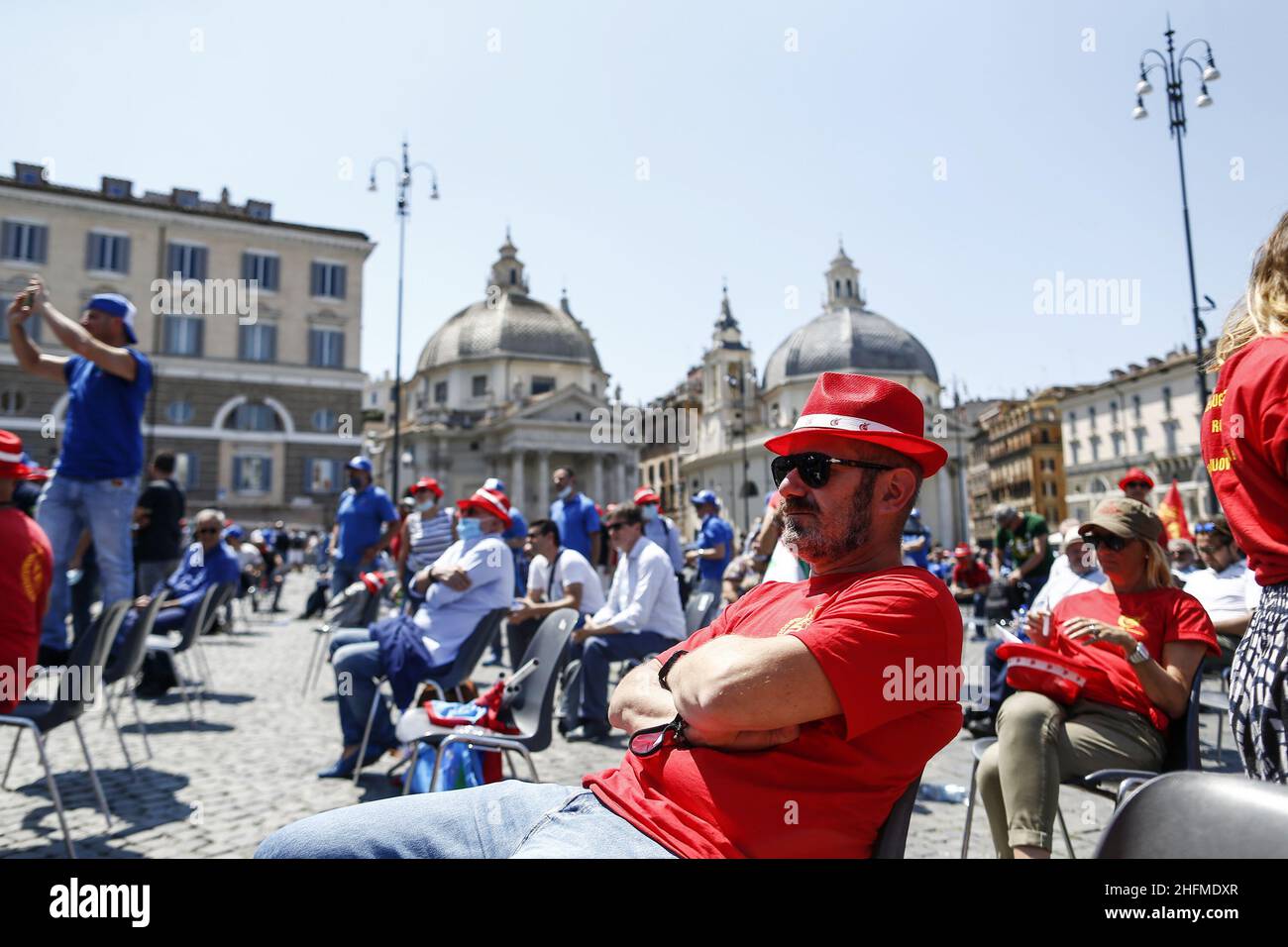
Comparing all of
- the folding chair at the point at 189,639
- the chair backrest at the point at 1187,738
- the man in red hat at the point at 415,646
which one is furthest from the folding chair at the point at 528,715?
the folding chair at the point at 189,639

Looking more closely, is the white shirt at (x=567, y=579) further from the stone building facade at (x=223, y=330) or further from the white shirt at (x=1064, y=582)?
the stone building facade at (x=223, y=330)

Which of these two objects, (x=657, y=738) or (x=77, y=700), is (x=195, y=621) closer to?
(x=77, y=700)

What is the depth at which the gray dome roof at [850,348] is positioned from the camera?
73188 mm

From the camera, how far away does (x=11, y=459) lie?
3.79 metres

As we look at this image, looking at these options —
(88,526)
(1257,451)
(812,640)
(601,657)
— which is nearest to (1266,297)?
(1257,451)

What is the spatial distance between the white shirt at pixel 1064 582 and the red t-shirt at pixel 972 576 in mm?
9288

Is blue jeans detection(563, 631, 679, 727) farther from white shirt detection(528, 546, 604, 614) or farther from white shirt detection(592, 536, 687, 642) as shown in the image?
white shirt detection(528, 546, 604, 614)

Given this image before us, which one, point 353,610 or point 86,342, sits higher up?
point 86,342

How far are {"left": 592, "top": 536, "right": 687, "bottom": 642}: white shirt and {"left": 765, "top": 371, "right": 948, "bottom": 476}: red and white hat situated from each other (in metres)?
4.21

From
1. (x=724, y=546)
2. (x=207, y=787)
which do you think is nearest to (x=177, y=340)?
(x=724, y=546)

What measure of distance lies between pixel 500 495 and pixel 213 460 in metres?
36.5

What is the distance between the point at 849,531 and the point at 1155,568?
2.15 m

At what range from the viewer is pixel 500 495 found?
22.0 ft
